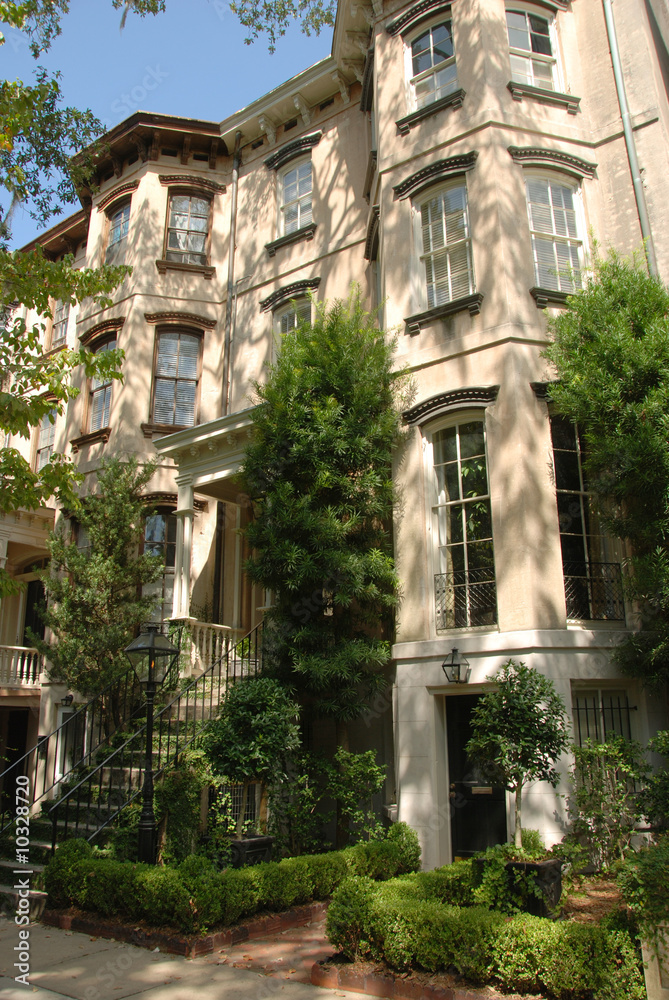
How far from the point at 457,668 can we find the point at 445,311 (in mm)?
5024

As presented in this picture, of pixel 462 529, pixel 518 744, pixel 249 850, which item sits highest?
pixel 462 529

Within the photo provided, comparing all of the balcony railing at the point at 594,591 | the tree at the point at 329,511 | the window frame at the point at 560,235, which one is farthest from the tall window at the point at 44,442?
the balcony railing at the point at 594,591

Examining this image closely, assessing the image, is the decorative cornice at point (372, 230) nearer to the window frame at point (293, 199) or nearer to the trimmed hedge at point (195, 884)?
the window frame at point (293, 199)

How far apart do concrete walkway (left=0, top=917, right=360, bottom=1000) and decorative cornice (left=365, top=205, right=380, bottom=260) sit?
35.3 ft

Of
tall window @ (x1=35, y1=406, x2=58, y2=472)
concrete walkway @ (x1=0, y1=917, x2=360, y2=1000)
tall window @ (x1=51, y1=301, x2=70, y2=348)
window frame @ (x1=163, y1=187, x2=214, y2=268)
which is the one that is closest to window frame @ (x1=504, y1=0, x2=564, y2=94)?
window frame @ (x1=163, y1=187, x2=214, y2=268)

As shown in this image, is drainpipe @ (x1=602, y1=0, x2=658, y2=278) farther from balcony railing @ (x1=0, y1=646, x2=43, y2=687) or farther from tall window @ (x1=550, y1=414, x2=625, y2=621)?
balcony railing @ (x1=0, y1=646, x2=43, y2=687)

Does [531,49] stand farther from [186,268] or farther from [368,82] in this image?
[186,268]

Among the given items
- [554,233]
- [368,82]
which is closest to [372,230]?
[368,82]

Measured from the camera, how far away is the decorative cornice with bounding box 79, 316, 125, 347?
16578 mm

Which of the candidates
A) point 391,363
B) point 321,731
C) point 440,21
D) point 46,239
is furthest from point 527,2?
point 46,239

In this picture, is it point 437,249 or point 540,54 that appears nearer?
point 437,249

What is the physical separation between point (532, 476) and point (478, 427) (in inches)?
45.7

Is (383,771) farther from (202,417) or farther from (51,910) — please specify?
(202,417)

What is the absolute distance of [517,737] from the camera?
6.80m
